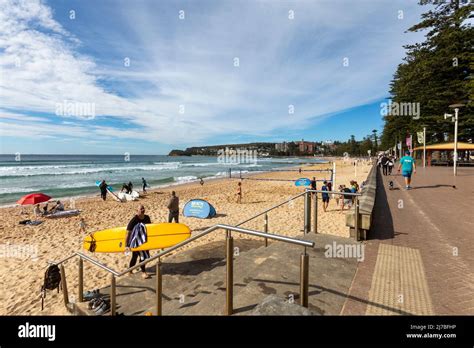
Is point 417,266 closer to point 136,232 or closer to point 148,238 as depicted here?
point 136,232

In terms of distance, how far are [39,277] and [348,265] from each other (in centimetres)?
825

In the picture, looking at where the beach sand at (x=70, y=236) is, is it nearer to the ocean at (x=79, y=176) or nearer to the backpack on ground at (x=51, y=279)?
the backpack on ground at (x=51, y=279)

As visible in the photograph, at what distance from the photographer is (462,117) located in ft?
77.0

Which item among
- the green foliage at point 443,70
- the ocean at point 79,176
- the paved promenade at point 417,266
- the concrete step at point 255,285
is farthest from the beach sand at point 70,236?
the green foliage at point 443,70

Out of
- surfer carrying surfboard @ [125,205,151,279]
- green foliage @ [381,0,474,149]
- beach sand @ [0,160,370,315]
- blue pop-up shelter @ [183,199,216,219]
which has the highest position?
green foliage @ [381,0,474,149]

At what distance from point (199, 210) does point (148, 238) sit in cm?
594

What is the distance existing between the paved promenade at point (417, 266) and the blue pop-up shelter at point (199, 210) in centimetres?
813

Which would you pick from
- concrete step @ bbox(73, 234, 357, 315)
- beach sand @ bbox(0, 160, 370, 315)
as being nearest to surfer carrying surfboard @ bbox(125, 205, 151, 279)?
concrete step @ bbox(73, 234, 357, 315)

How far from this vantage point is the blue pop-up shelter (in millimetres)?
12742

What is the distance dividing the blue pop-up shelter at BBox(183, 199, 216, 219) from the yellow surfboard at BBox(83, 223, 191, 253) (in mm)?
4871

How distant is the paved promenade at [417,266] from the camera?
2.82 meters

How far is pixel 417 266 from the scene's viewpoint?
12.6ft

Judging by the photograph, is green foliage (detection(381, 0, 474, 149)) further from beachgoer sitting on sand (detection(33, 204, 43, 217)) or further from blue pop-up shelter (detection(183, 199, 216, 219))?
beachgoer sitting on sand (detection(33, 204, 43, 217))
